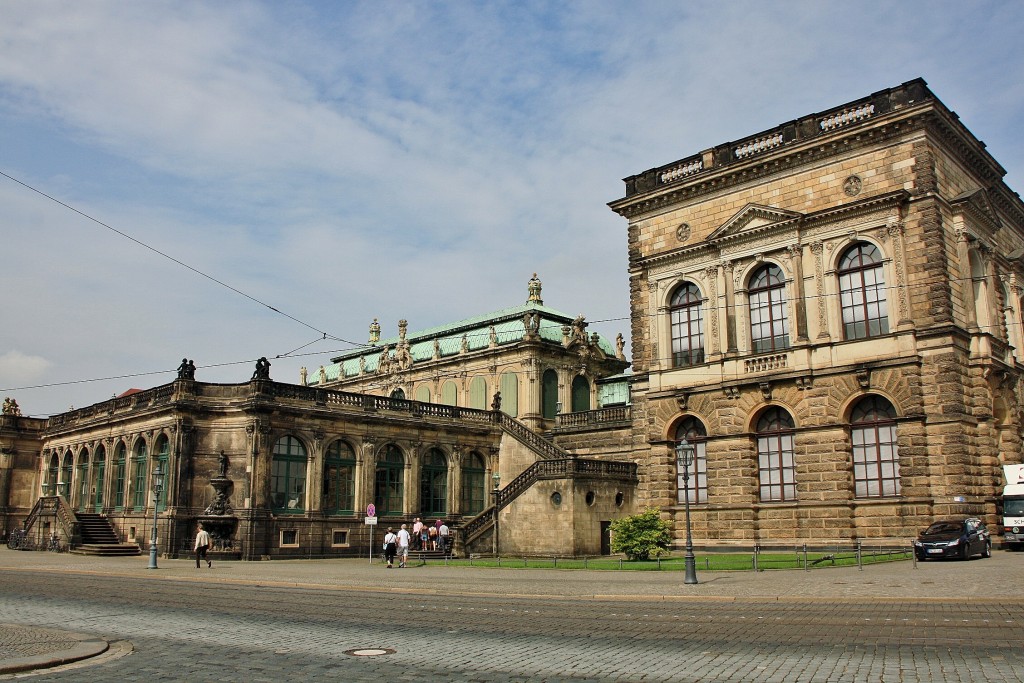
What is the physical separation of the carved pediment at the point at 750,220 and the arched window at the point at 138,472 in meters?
31.3

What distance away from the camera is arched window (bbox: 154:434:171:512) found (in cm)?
4238

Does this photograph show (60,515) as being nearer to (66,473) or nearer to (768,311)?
(66,473)

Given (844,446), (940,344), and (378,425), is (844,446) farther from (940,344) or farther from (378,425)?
(378,425)

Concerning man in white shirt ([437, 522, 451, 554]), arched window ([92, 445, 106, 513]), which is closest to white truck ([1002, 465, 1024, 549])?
man in white shirt ([437, 522, 451, 554])

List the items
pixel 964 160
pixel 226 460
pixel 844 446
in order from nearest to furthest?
pixel 844 446 < pixel 964 160 < pixel 226 460

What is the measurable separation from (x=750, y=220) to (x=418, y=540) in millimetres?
22392

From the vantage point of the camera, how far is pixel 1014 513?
32.2 metres

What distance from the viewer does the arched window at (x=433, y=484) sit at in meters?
49.2

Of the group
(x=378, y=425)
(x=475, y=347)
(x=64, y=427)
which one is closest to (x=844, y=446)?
(x=378, y=425)

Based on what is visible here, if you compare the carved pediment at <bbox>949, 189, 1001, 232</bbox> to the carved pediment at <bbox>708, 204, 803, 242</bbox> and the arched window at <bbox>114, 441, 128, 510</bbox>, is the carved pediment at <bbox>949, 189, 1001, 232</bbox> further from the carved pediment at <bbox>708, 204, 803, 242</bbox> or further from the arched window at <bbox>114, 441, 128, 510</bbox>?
the arched window at <bbox>114, 441, 128, 510</bbox>

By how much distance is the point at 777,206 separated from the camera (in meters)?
38.9

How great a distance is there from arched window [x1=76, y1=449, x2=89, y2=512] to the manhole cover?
4568cm

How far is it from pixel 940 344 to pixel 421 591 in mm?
22231

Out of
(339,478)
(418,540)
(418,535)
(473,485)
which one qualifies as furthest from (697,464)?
(339,478)
